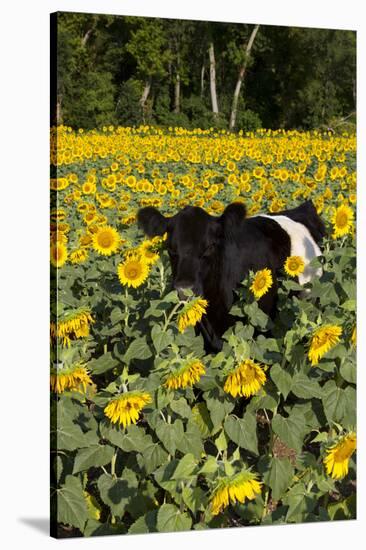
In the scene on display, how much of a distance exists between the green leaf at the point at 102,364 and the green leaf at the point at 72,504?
602 mm

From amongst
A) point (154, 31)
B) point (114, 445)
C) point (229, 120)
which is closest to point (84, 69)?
point (154, 31)

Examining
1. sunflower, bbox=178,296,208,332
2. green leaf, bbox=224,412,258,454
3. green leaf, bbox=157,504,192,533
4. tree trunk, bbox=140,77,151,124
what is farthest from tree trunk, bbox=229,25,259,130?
green leaf, bbox=157,504,192,533

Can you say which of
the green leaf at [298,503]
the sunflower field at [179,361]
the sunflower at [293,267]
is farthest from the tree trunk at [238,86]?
the green leaf at [298,503]

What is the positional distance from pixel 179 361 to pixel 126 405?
0.33 m

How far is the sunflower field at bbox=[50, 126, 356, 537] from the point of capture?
5301 millimetres

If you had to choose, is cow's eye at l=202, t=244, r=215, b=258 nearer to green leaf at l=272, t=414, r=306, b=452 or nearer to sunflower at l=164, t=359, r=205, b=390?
green leaf at l=272, t=414, r=306, b=452

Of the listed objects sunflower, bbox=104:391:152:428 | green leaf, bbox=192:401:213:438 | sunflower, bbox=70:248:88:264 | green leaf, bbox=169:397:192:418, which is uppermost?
sunflower, bbox=70:248:88:264

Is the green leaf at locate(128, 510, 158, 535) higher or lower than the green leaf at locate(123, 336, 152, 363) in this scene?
lower

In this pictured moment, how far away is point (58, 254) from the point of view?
18.0 ft

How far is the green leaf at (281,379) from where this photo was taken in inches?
220

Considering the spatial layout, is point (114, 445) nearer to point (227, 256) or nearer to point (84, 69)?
point (227, 256)

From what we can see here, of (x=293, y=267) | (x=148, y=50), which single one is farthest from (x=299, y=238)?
(x=148, y=50)

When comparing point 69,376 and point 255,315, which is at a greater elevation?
point 255,315

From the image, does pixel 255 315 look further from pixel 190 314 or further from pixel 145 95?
pixel 145 95
